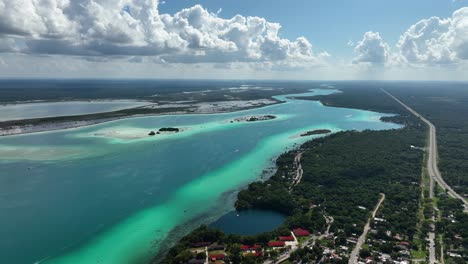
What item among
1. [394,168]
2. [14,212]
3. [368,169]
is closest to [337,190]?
[368,169]

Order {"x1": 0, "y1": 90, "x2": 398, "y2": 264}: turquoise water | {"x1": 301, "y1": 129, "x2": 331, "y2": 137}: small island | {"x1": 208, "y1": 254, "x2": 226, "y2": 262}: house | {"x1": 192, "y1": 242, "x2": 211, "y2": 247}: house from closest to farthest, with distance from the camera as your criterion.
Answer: {"x1": 208, "y1": 254, "x2": 226, "y2": 262}: house < {"x1": 192, "y1": 242, "x2": 211, "y2": 247}: house < {"x1": 0, "y1": 90, "x2": 398, "y2": 264}: turquoise water < {"x1": 301, "y1": 129, "x2": 331, "y2": 137}: small island

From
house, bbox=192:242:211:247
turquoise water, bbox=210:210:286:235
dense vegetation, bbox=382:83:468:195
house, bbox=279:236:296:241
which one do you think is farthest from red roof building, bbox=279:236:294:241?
dense vegetation, bbox=382:83:468:195

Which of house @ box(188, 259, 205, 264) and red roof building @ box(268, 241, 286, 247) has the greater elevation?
house @ box(188, 259, 205, 264)

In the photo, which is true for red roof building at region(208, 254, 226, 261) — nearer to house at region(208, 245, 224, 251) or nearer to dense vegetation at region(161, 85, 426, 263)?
house at region(208, 245, 224, 251)

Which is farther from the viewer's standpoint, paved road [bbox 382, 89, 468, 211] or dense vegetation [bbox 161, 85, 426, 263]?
paved road [bbox 382, 89, 468, 211]

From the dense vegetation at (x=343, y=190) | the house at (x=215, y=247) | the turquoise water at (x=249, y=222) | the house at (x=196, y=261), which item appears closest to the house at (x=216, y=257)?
the house at (x=196, y=261)

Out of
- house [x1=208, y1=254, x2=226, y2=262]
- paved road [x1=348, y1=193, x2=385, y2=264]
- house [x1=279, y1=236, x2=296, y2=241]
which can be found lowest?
paved road [x1=348, y1=193, x2=385, y2=264]

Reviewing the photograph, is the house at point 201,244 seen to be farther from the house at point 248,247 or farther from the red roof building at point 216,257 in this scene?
the house at point 248,247

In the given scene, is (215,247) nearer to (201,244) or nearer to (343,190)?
(201,244)
